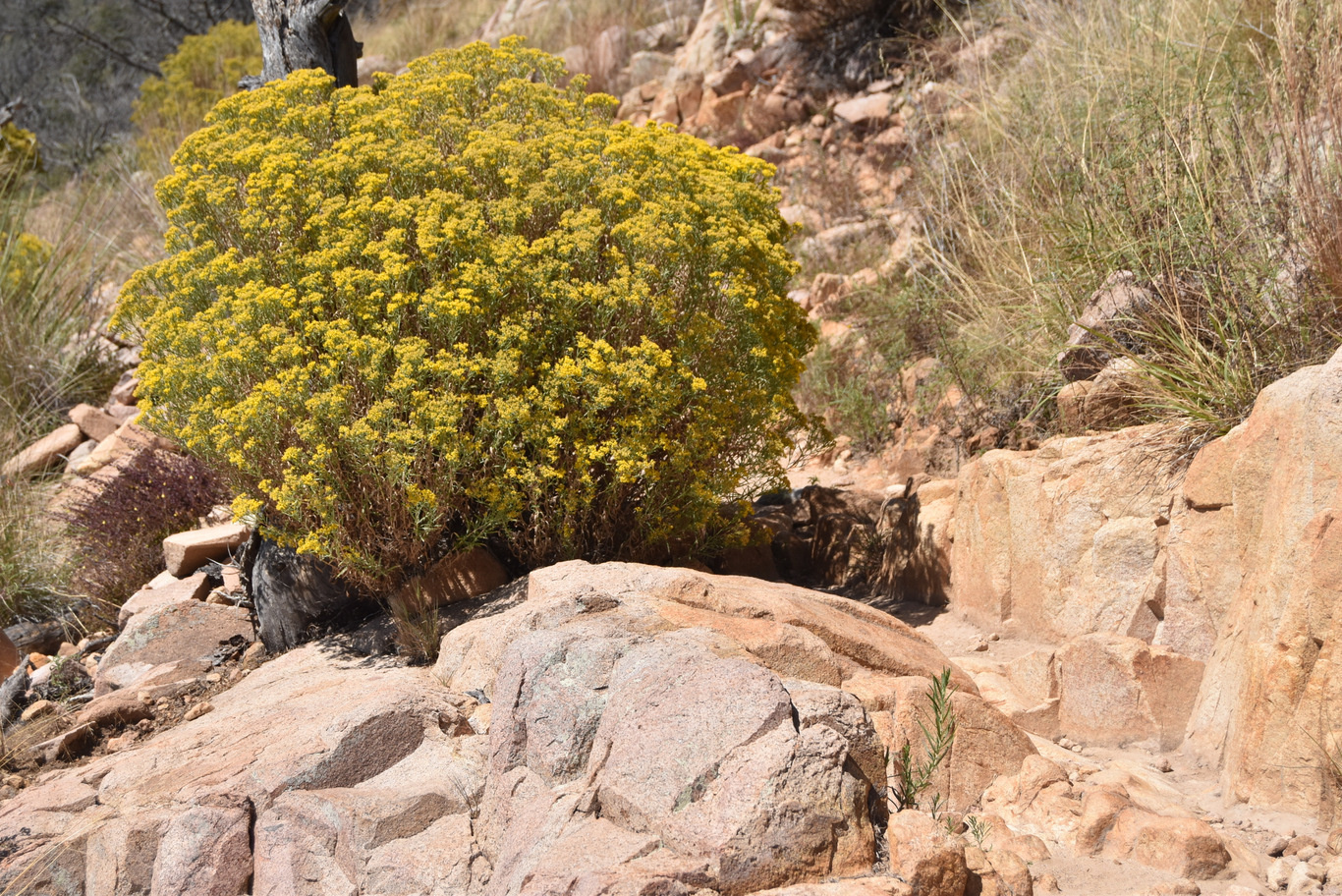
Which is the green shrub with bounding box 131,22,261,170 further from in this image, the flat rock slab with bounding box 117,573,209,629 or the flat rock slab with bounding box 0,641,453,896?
the flat rock slab with bounding box 0,641,453,896

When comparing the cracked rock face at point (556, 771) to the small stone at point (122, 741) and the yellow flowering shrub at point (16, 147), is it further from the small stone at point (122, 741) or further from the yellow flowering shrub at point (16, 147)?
the yellow flowering shrub at point (16, 147)

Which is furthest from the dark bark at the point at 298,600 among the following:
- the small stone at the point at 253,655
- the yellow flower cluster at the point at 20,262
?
the yellow flower cluster at the point at 20,262

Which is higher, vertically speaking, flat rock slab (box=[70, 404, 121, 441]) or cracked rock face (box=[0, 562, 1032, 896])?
flat rock slab (box=[70, 404, 121, 441])

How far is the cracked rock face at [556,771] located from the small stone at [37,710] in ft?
5.14

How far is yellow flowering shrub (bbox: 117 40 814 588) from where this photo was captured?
3.95 m

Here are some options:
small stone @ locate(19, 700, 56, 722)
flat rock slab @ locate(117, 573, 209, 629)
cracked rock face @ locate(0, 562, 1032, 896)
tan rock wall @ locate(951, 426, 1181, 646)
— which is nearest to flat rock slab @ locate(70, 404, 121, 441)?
flat rock slab @ locate(117, 573, 209, 629)

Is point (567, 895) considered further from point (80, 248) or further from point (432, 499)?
point (80, 248)

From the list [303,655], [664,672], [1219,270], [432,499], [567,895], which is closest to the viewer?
[567,895]

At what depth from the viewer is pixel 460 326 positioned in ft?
→ 13.5

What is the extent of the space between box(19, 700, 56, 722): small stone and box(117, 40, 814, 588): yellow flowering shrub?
4.63 feet

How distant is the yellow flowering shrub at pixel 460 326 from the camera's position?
3.95 m

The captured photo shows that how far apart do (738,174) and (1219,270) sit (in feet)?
6.60

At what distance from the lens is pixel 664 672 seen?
2.65 metres

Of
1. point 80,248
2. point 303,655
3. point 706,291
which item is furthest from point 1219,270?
point 80,248
